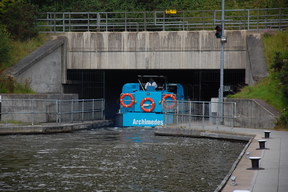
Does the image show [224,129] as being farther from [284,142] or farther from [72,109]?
[72,109]

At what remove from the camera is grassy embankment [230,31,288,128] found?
1323 inches

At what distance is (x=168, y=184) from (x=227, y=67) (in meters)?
25.8

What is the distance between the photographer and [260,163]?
63.2ft

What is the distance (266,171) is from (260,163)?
176 centimetres

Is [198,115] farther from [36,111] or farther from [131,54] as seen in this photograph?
[131,54]

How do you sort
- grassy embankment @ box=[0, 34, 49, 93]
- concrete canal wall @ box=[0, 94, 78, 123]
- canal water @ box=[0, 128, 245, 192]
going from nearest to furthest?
canal water @ box=[0, 128, 245, 192], concrete canal wall @ box=[0, 94, 78, 123], grassy embankment @ box=[0, 34, 49, 93]

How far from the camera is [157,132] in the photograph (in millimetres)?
33938

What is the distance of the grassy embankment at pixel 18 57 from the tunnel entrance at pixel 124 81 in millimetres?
3197

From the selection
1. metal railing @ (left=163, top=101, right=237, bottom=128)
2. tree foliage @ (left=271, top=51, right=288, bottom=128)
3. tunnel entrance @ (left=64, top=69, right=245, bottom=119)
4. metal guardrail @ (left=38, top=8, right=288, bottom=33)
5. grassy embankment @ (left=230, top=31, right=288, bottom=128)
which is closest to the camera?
tree foliage @ (left=271, top=51, right=288, bottom=128)

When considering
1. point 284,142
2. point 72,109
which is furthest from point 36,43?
point 284,142

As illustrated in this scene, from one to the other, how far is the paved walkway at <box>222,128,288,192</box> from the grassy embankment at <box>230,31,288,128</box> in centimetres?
826

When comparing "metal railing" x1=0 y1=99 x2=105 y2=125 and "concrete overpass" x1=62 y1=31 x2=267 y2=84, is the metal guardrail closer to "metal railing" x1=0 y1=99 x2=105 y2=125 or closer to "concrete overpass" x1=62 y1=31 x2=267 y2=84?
"concrete overpass" x1=62 y1=31 x2=267 y2=84

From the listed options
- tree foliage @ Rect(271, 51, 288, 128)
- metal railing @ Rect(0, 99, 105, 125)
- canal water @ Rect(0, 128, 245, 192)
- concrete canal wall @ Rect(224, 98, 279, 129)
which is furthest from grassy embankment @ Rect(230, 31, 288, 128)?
metal railing @ Rect(0, 99, 105, 125)

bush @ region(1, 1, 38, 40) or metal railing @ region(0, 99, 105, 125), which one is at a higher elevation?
bush @ region(1, 1, 38, 40)
